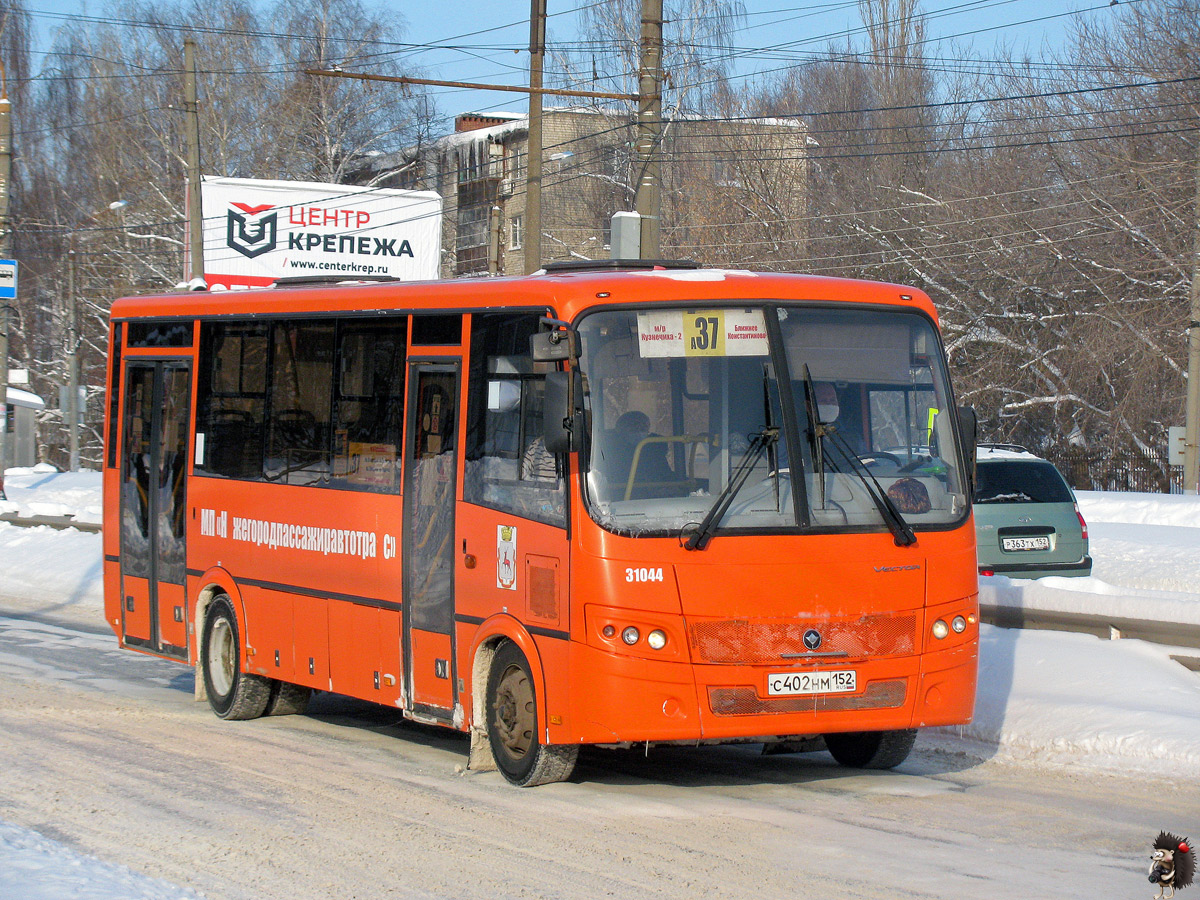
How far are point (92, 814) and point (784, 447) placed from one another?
149 inches

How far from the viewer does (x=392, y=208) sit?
3772cm

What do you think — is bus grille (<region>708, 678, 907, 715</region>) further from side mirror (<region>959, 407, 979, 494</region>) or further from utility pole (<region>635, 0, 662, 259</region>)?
utility pole (<region>635, 0, 662, 259</region>)

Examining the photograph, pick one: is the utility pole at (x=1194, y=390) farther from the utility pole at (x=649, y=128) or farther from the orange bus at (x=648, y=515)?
the orange bus at (x=648, y=515)

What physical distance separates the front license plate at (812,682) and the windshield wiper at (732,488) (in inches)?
29.8

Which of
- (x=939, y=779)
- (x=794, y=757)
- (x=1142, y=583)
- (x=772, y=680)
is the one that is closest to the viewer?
(x=772, y=680)

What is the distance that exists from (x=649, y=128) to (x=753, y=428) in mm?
8121

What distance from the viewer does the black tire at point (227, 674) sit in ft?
35.3

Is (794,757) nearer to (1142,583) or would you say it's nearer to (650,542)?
(650,542)

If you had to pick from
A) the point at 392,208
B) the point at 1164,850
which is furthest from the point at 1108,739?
the point at 392,208

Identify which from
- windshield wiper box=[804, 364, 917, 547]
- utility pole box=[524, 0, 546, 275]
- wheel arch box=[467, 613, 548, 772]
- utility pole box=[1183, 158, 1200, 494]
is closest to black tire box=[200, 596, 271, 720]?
wheel arch box=[467, 613, 548, 772]

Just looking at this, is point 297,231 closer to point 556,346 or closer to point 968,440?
point 556,346

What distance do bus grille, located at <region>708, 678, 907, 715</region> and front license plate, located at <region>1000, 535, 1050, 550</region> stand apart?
9013 millimetres

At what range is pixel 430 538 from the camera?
880 centimetres

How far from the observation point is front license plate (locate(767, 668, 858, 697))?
24.7 feet
